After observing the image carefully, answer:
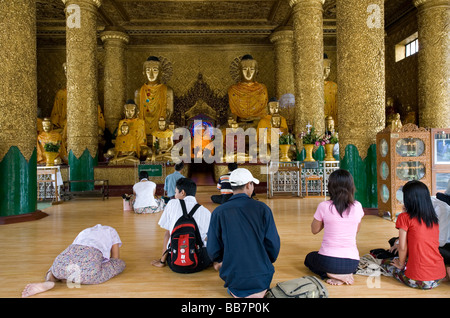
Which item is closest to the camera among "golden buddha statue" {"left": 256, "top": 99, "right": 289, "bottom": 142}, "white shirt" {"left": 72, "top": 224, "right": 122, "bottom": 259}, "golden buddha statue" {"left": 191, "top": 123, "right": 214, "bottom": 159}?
"white shirt" {"left": 72, "top": 224, "right": 122, "bottom": 259}

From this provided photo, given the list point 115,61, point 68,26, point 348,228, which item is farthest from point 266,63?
point 348,228

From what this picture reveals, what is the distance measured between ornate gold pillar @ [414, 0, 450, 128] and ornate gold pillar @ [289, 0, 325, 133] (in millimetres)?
3130

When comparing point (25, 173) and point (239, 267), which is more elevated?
point (25, 173)

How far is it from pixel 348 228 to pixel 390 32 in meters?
13.3

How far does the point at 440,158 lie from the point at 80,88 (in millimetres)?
7959

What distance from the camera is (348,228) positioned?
2811mm

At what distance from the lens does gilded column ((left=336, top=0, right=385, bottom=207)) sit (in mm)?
5992

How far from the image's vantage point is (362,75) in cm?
600

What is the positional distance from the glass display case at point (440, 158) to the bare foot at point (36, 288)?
4.90 m

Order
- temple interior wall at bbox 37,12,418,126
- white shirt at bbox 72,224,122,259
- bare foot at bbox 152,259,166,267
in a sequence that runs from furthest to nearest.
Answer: temple interior wall at bbox 37,12,418,126, bare foot at bbox 152,259,166,267, white shirt at bbox 72,224,122,259

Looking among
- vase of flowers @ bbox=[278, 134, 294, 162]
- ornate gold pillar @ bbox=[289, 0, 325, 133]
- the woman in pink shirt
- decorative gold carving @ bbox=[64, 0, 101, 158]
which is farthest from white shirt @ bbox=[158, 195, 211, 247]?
decorative gold carving @ bbox=[64, 0, 101, 158]

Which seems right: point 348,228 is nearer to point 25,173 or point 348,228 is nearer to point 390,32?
point 25,173

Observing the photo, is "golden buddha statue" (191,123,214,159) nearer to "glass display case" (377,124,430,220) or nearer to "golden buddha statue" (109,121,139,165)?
"golden buddha statue" (109,121,139,165)

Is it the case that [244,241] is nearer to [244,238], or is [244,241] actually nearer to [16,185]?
[244,238]
